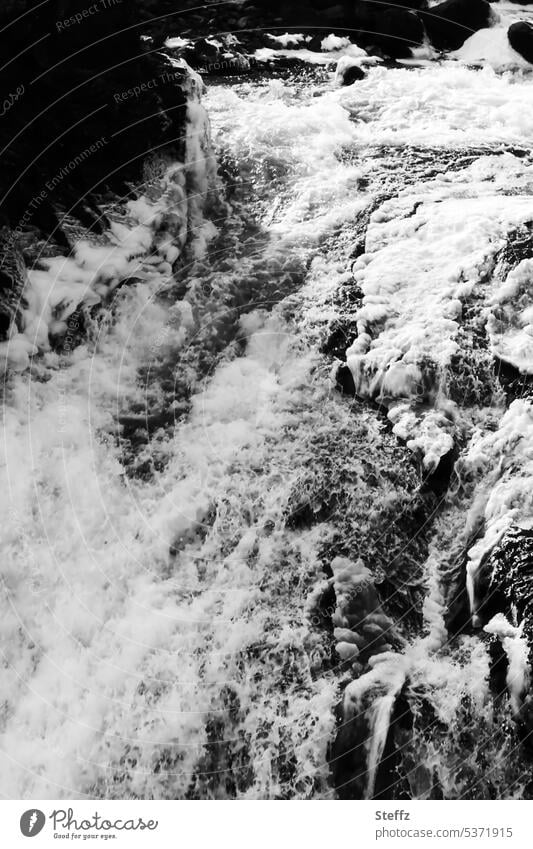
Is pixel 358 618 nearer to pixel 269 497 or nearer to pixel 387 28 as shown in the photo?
pixel 269 497

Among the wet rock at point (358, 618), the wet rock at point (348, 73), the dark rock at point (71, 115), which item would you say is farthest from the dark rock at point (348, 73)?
the wet rock at point (358, 618)

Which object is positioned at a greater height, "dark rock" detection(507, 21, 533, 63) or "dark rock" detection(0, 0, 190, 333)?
"dark rock" detection(0, 0, 190, 333)

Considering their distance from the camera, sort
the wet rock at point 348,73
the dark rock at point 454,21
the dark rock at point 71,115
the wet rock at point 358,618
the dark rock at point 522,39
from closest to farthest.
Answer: the wet rock at point 358,618
the dark rock at point 71,115
the wet rock at point 348,73
the dark rock at point 522,39
the dark rock at point 454,21

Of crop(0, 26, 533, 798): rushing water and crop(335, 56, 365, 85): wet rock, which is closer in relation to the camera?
crop(0, 26, 533, 798): rushing water

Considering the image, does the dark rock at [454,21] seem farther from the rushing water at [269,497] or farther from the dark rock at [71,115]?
the dark rock at [71,115]

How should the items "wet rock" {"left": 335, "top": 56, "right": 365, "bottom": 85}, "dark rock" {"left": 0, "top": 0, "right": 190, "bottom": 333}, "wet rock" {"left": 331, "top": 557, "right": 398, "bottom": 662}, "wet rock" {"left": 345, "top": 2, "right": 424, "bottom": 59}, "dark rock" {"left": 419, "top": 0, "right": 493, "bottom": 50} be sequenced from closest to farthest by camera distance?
"wet rock" {"left": 331, "top": 557, "right": 398, "bottom": 662} → "dark rock" {"left": 0, "top": 0, "right": 190, "bottom": 333} → "wet rock" {"left": 335, "top": 56, "right": 365, "bottom": 85} → "wet rock" {"left": 345, "top": 2, "right": 424, "bottom": 59} → "dark rock" {"left": 419, "top": 0, "right": 493, "bottom": 50}

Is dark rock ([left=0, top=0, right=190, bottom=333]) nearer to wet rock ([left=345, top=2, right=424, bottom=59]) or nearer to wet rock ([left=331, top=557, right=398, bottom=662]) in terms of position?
wet rock ([left=331, top=557, right=398, bottom=662])

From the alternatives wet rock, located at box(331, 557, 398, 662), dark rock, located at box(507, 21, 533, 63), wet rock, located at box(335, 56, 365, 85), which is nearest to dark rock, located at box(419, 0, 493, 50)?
dark rock, located at box(507, 21, 533, 63)
